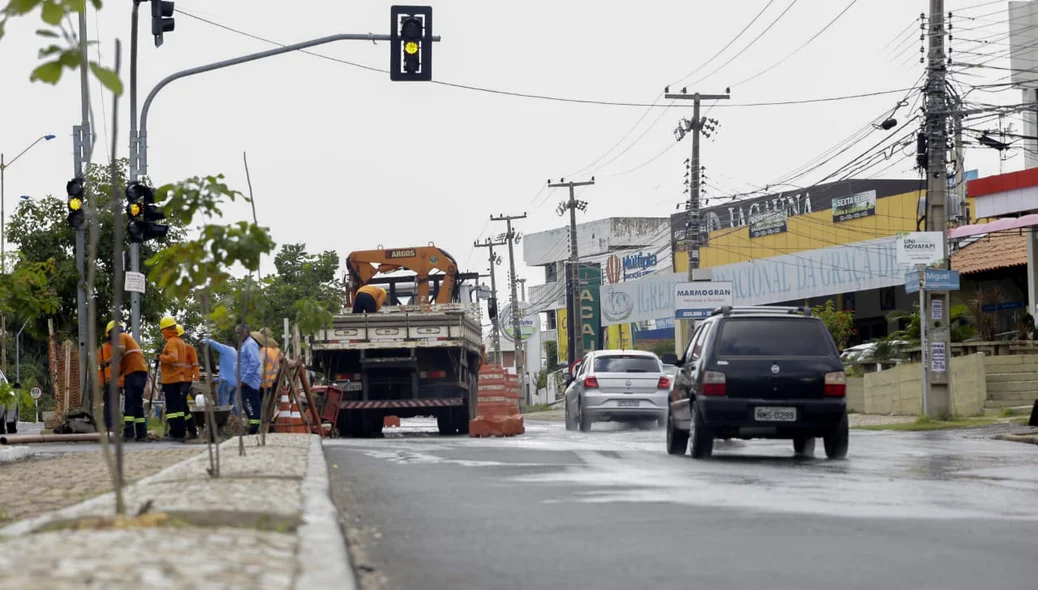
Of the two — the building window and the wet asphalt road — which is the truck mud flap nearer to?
the wet asphalt road

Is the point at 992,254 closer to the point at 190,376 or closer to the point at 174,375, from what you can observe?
the point at 190,376

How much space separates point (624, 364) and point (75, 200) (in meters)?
10.6

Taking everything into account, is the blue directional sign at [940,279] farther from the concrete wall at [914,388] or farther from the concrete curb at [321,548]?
the concrete curb at [321,548]

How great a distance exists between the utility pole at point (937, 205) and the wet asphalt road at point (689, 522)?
41.1 feet

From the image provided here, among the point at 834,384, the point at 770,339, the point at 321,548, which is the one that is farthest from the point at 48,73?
the point at 834,384

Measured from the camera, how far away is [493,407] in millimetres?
24953

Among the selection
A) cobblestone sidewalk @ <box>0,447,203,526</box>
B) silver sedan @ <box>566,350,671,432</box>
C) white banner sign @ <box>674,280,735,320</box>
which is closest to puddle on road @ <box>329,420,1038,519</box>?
cobblestone sidewalk @ <box>0,447,203,526</box>

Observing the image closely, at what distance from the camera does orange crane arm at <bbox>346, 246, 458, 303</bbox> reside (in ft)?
109

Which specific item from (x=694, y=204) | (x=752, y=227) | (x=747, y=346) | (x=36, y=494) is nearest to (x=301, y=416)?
(x=747, y=346)

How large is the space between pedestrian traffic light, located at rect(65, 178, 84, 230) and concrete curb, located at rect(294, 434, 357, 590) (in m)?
15.2

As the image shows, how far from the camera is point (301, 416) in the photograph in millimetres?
19391

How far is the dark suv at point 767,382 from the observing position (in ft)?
50.9

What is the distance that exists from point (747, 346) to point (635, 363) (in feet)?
41.7

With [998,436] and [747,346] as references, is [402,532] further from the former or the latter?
[998,436]
